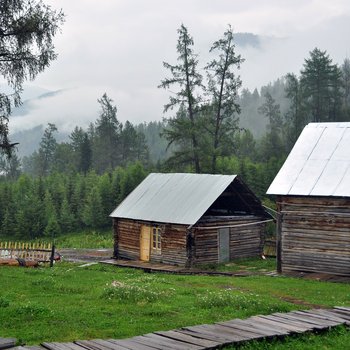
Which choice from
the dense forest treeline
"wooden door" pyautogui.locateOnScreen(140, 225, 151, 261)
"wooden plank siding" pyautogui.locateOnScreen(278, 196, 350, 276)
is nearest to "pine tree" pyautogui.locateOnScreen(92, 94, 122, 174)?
the dense forest treeline

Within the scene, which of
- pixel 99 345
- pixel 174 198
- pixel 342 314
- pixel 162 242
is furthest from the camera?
pixel 174 198

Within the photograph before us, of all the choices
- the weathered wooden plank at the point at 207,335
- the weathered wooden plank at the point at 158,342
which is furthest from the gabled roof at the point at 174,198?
the weathered wooden plank at the point at 158,342

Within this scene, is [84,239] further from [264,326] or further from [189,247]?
[264,326]

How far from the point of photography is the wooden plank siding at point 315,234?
989 inches

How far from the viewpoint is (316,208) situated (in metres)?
25.8

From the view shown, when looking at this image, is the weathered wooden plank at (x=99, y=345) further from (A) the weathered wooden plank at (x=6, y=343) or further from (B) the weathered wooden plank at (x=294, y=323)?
(B) the weathered wooden plank at (x=294, y=323)

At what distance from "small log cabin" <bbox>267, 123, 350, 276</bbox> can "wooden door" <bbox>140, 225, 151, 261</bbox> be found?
893cm

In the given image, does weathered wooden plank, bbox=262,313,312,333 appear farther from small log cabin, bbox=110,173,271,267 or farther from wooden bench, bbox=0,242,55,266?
wooden bench, bbox=0,242,55,266

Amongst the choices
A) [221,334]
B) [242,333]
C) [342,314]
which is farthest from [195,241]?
[221,334]

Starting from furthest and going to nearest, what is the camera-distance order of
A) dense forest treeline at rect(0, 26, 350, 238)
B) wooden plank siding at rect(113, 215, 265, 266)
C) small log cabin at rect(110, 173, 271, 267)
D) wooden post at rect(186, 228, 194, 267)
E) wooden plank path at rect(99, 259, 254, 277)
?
dense forest treeline at rect(0, 26, 350, 238) < small log cabin at rect(110, 173, 271, 267) < wooden plank siding at rect(113, 215, 265, 266) < wooden post at rect(186, 228, 194, 267) < wooden plank path at rect(99, 259, 254, 277)

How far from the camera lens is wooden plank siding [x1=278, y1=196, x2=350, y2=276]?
25109 mm

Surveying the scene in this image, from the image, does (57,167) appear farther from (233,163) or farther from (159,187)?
(159,187)

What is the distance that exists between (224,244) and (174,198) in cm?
412

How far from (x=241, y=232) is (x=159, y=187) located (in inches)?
243
